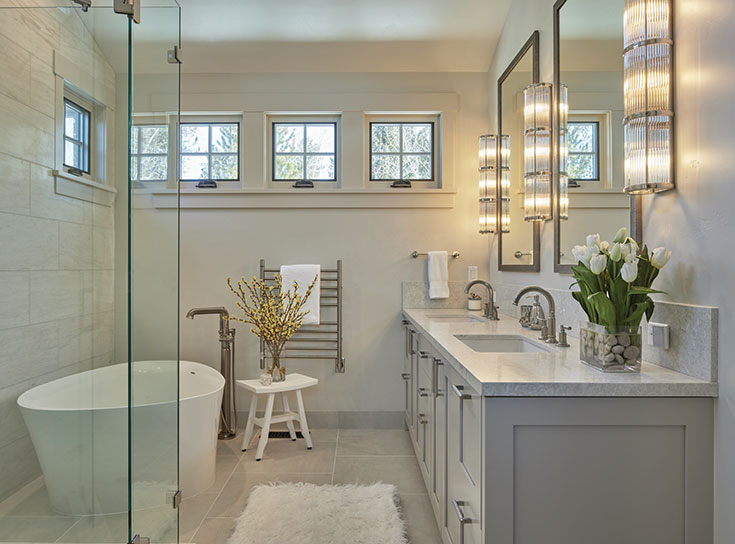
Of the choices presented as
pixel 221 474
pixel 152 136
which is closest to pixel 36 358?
pixel 152 136

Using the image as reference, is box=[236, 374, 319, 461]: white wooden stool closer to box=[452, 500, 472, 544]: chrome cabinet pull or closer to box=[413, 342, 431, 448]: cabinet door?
box=[413, 342, 431, 448]: cabinet door

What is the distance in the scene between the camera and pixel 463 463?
1.50m

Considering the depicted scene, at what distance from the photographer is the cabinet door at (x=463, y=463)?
1.30 m

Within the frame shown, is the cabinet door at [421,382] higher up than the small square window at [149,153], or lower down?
lower down

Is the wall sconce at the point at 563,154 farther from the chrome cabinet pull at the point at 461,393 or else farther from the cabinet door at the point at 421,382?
the chrome cabinet pull at the point at 461,393

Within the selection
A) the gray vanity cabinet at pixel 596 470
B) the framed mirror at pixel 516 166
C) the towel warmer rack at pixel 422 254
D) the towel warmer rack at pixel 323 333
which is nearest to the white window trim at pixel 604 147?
the framed mirror at pixel 516 166

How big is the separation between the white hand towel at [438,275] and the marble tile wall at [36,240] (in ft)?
7.11

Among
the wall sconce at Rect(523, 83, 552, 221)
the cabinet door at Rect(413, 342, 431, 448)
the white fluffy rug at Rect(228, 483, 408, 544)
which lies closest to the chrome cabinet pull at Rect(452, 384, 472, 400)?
the cabinet door at Rect(413, 342, 431, 448)

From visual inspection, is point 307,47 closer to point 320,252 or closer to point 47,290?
point 320,252

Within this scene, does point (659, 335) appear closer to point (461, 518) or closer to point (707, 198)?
point (707, 198)

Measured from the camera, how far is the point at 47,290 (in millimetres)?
1362

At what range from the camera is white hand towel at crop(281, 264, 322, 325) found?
3229mm

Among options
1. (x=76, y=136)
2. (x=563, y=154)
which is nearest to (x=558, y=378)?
(x=563, y=154)

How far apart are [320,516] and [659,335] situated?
154 centimetres
